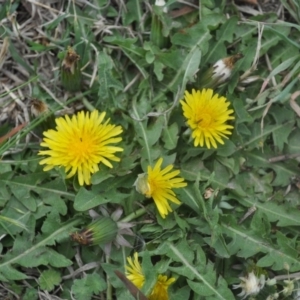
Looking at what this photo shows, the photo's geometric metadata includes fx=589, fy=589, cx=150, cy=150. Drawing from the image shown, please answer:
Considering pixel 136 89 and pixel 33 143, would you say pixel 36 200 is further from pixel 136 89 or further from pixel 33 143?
pixel 136 89

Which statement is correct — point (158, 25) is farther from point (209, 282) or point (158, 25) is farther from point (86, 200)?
point (209, 282)

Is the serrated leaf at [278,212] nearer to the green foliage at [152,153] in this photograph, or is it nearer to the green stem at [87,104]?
the green foliage at [152,153]

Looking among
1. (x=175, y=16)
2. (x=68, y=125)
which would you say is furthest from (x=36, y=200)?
(x=175, y=16)

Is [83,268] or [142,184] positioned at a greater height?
[142,184]

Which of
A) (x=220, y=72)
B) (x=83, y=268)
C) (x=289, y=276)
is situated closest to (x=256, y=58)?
(x=220, y=72)

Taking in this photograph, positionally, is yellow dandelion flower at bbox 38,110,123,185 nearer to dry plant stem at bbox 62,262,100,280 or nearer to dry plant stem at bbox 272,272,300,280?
dry plant stem at bbox 62,262,100,280


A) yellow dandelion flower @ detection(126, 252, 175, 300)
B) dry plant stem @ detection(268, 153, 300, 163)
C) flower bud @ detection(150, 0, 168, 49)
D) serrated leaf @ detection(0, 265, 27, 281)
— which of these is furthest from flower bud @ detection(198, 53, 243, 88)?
serrated leaf @ detection(0, 265, 27, 281)
